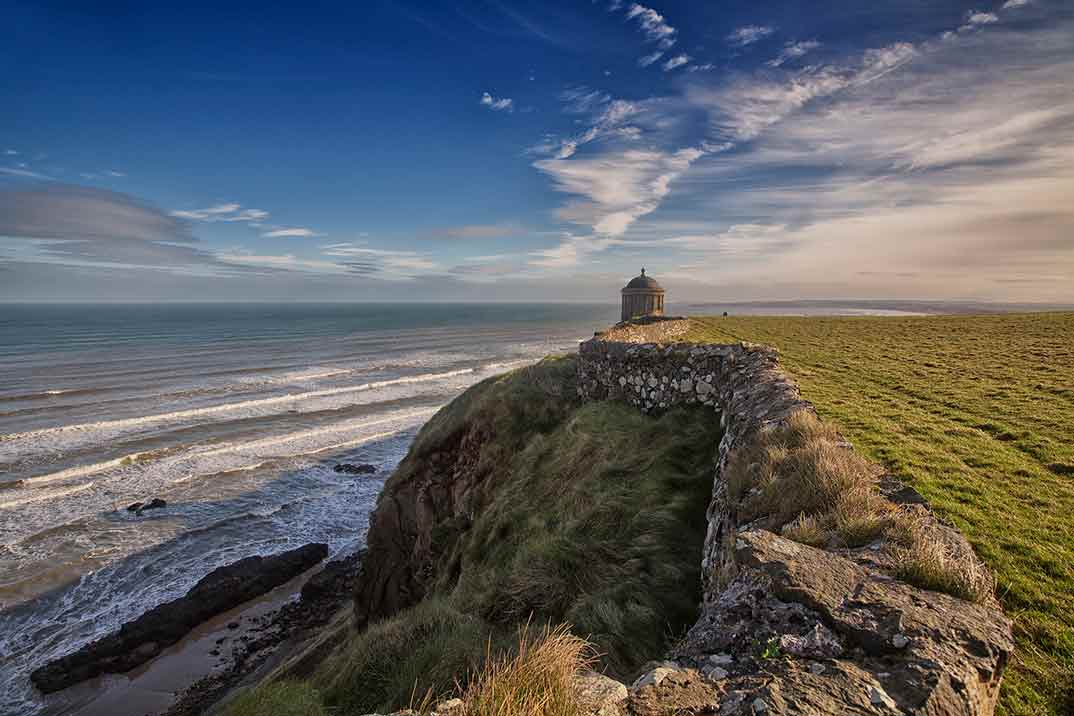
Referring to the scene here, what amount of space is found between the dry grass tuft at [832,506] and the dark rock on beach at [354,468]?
25.6 meters

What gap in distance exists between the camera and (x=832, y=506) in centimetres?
412

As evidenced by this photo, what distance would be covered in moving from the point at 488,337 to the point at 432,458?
7772cm

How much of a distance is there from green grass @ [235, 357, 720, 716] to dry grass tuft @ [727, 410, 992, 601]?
1.43 metres

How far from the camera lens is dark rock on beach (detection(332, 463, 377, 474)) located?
90.1 feet

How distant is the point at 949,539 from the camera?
3.58m

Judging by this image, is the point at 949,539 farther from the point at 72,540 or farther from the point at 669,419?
the point at 72,540

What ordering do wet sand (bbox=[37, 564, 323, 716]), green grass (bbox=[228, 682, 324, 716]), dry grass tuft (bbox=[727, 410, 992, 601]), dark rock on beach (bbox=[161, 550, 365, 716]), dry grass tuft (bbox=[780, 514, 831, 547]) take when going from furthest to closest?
dark rock on beach (bbox=[161, 550, 365, 716]) < wet sand (bbox=[37, 564, 323, 716]) < green grass (bbox=[228, 682, 324, 716]) < dry grass tuft (bbox=[780, 514, 831, 547]) < dry grass tuft (bbox=[727, 410, 992, 601])

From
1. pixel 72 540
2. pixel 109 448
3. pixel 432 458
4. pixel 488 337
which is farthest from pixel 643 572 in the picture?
pixel 488 337

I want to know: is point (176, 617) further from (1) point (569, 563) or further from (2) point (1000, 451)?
(2) point (1000, 451)

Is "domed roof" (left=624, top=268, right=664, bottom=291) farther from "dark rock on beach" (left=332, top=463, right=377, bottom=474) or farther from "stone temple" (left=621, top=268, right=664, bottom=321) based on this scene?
"dark rock on beach" (left=332, top=463, right=377, bottom=474)

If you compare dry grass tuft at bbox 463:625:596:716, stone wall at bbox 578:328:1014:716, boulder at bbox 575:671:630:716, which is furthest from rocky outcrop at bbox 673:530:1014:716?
dry grass tuft at bbox 463:625:596:716

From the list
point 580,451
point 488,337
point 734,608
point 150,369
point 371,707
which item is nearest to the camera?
point 734,608

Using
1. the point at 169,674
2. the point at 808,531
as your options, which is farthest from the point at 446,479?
the point at 808,531

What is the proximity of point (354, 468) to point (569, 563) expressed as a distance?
80.5 ft
